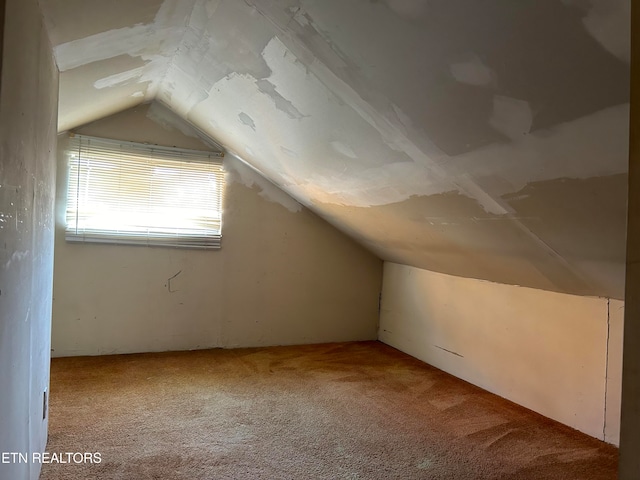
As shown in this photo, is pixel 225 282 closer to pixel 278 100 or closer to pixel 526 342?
pixel 278 100

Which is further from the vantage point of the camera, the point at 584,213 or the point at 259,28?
the point at 259,28

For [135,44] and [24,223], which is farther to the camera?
[135,44]

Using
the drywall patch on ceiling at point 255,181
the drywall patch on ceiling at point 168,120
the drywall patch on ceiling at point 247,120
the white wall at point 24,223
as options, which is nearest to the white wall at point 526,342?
the drywall patch on ceiling at point 255,181

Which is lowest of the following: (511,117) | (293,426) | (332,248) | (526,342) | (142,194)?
(293,426)

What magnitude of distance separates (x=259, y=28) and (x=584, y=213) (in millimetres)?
1634

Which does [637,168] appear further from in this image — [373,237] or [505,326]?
[373,237]

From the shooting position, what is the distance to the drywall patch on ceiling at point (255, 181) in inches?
165

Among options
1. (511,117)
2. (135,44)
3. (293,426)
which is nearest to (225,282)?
(293,426)

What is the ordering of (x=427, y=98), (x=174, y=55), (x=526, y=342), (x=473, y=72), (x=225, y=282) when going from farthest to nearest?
1. (x=225, y=282)
2. (x=526, y=342)
3. (x=174, y=55)
4. (x=427, y=98)
5. (x=473, y=72)

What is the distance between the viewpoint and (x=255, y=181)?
4.26 m

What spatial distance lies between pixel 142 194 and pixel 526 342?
3337mm

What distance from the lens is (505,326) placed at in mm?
3168

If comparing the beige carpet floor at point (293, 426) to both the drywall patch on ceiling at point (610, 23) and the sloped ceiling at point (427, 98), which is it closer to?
the sloped ceiling at point (427, 98)

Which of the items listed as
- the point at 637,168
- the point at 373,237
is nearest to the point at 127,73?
the point at 373,237
